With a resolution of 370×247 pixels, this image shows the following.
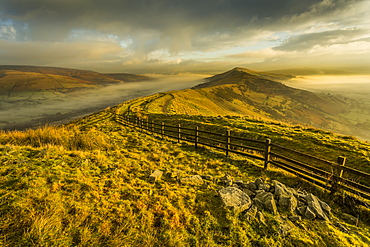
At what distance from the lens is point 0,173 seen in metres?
4.64

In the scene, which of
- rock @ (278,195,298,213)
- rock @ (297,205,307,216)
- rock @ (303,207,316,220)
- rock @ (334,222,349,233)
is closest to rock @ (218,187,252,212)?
rock @ (278,195,298,213)

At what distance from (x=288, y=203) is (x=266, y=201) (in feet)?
2.22

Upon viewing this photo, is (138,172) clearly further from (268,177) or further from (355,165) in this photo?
(355,165)

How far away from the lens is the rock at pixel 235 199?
15.3ft

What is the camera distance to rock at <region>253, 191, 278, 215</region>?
4650mm

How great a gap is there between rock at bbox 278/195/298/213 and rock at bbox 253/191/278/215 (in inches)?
13.1

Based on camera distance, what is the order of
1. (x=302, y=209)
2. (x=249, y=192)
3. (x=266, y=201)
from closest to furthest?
(x=302, y=209) < (x=266, y=201) < (x=249, y=192)

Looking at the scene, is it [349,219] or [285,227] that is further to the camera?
[349,219]

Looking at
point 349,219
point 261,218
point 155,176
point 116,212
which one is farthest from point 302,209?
point 116,212

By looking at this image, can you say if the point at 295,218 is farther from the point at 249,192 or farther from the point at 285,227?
the point at 249,192

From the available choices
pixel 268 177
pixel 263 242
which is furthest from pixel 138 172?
pixel 268 177

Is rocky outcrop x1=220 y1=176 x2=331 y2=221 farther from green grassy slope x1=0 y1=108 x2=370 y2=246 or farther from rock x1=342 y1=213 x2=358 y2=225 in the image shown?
rock x1=342 y1=213 x2=358 y2=225

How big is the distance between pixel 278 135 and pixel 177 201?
1383cm

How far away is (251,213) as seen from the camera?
4457mm
